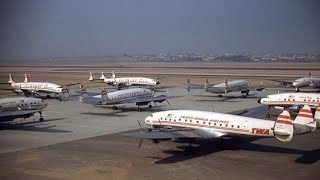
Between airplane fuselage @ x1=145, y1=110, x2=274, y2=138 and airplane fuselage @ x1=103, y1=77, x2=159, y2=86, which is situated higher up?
airplane fuselage @ x1=145, y1=110, x2=274, y2=138

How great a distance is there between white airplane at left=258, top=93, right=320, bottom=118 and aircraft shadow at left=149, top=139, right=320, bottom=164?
1689 cm

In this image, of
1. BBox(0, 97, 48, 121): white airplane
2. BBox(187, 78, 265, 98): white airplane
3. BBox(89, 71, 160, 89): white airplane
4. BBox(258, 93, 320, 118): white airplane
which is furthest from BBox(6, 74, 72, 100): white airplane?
BBox(258, 93, 320, 118): white airplane

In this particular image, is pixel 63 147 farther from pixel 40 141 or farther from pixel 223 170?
pixel 223 170

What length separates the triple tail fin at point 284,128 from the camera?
99.2ft

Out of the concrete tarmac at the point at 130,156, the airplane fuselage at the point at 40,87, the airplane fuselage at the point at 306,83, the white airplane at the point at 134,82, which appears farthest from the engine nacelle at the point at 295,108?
the white airplane at the point at 134,82

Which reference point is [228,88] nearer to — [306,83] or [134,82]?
[306,83]

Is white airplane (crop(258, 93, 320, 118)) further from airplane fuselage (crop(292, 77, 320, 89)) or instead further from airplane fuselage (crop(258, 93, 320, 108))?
airplane fuselage (crop(292, 77, 320, 89))

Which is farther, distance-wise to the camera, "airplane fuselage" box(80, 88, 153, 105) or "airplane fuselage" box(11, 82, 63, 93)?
"airplane fuselage" box(11, 82, 63, 93)

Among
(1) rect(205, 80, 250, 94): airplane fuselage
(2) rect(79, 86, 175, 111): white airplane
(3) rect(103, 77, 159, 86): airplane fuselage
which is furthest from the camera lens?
(3) rect(103, 77, 159, 86): airplane fuselage

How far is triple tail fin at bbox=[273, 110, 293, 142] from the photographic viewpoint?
30.2 metres

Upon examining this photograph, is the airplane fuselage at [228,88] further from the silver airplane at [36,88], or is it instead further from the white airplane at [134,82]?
the silver airplane at [36,88]

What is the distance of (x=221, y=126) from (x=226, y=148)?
224cm

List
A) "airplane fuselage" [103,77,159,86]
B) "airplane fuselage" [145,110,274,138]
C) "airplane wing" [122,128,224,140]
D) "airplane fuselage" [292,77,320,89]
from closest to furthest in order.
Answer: "airplane wing" [122,128,224,140], "airplane fuselage" [145,110,274,138], "airplane fuselage" [292,77,320,89], "airplane fuselage" [103,77,159,86]

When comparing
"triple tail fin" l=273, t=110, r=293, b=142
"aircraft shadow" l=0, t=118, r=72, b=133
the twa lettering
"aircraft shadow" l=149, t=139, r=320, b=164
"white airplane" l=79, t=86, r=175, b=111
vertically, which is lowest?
"aircraft shadow" l=149, t=139, r=320, b=164
